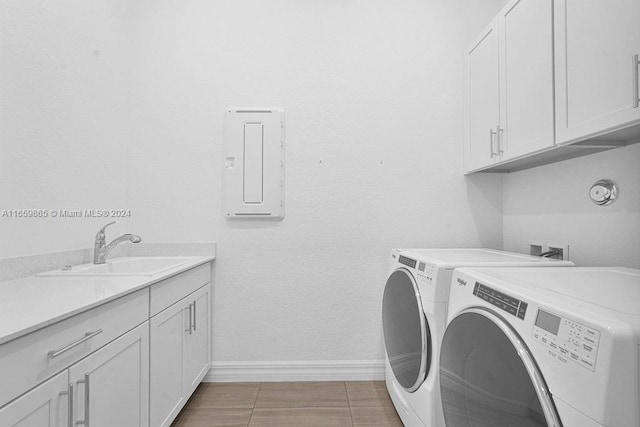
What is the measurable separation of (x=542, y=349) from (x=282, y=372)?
181 centimetres

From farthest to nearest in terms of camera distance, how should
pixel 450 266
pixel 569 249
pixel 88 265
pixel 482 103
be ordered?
pixel 482 103 < pixel 88 265 < pixel 569 249 < pixel 450 266

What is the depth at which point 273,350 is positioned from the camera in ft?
7.41

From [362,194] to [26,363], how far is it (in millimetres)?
1845

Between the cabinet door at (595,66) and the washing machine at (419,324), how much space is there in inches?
24.2

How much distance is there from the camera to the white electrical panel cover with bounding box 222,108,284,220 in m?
2.25

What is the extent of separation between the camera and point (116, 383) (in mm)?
1180

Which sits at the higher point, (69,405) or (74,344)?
(74,344)

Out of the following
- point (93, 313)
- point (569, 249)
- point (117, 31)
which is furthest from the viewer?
point (117, 31)

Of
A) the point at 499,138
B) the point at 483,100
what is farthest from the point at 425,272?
the point at 483,100

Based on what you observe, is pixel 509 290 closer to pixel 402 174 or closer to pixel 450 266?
pixel 450 266

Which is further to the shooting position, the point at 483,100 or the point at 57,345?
the point at 483,100

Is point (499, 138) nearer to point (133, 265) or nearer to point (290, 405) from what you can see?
point (290, 405)

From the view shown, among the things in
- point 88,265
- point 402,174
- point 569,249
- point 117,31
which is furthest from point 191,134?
point 569,249

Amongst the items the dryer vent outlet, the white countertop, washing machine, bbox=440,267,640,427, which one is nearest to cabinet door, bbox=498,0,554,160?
the dryer vent outlet
